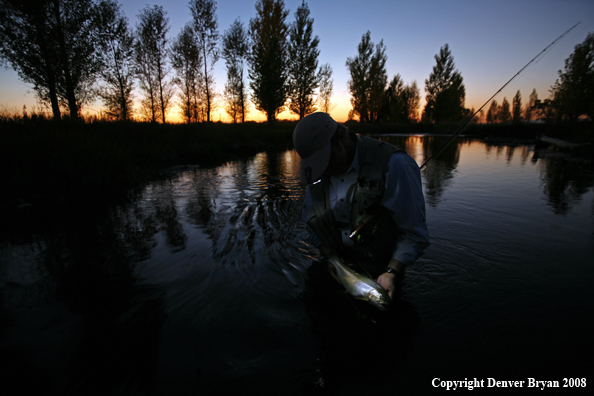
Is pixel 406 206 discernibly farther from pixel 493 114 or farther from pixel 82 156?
pixel 493 114

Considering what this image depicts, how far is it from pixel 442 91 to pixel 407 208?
64.0 meters

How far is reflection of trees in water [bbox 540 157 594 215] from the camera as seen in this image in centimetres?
655

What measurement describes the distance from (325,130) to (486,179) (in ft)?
32.0

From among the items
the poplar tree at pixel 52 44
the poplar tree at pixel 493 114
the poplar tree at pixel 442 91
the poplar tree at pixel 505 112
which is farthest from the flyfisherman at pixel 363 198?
the poplar tree at pixel 493 114

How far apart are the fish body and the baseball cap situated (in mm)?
787

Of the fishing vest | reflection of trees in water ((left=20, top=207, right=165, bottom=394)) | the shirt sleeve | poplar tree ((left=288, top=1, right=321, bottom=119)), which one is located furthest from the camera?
poplar tree ((left=288, top=1, right=321, bottom=119))

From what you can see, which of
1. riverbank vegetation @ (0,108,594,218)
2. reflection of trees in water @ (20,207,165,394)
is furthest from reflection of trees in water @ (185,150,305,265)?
riverbank vegetation @ (0,108,594,218)

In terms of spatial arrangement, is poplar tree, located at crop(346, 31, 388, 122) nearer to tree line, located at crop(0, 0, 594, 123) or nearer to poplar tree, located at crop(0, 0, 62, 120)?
tree line, located at crop(0, 0, 594, 123)

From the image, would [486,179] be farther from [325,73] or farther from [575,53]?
[325,73]

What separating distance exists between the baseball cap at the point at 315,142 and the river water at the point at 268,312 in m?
1.39

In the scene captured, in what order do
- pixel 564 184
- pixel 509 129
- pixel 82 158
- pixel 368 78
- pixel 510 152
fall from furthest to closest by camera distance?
pixel 368 78, pixel 509 129, pixel 510 152, pixel 564 184, pixel 82 158

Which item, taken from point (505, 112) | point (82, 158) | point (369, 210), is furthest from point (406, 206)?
point (505, 112)

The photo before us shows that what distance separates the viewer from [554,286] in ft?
10.5

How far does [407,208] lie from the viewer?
2033mm
